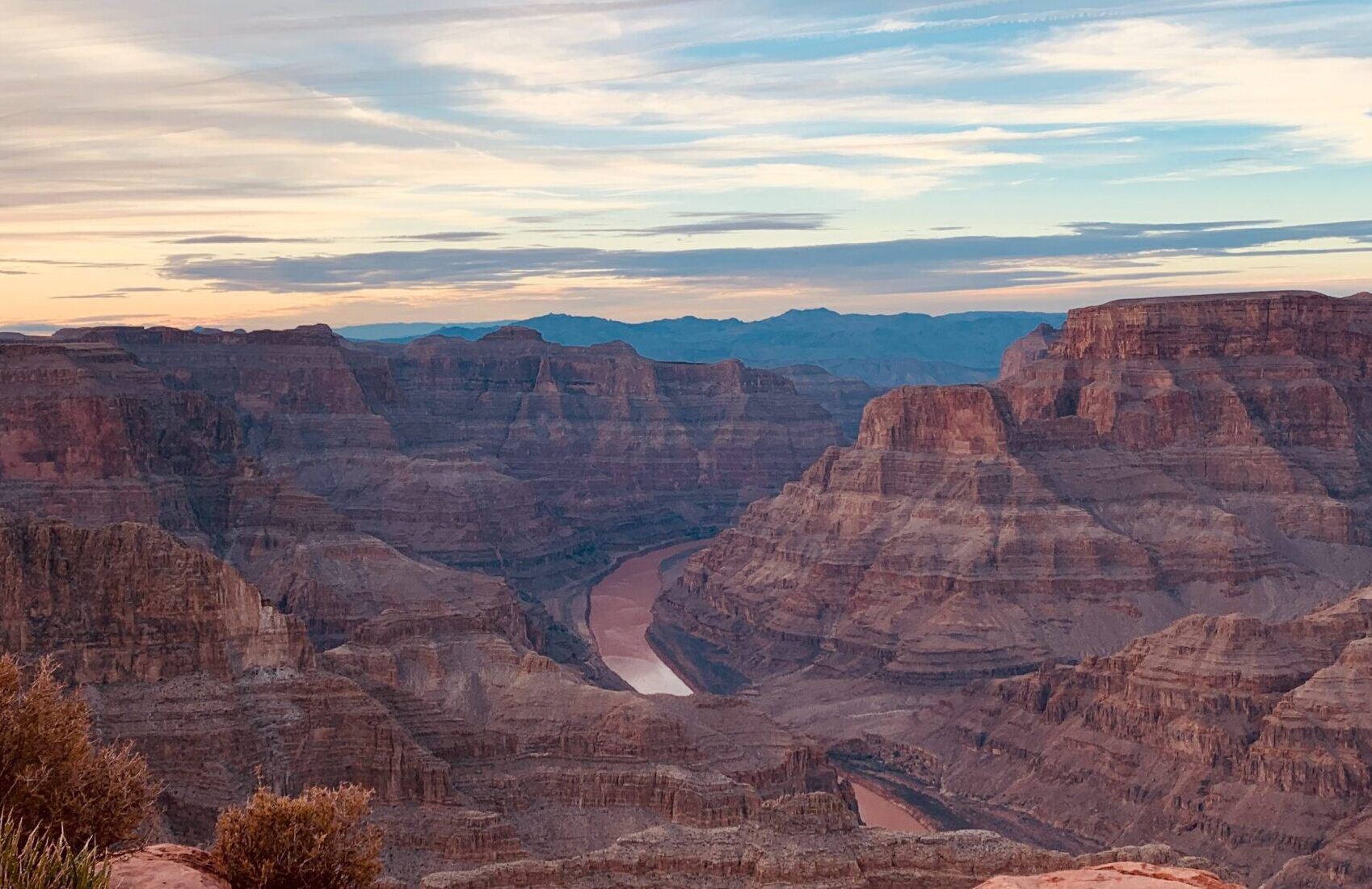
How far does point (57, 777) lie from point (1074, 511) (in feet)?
352

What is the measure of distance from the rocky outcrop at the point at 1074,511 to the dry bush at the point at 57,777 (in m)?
90.1

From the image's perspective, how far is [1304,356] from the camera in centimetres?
14312

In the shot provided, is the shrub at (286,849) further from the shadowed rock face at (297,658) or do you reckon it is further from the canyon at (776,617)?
the shadowed rock face at (297,658)

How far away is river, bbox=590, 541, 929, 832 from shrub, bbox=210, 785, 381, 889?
58.7 m

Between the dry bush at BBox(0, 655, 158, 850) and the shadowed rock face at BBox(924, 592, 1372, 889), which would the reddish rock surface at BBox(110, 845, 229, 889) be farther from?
the shadowed rock face at BBox(924, 592, 1372, 889)

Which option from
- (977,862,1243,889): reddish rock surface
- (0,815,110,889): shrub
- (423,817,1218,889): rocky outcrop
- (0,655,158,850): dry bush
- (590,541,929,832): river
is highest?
(0,815,110,889): shrub

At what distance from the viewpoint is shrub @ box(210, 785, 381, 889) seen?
2639cm

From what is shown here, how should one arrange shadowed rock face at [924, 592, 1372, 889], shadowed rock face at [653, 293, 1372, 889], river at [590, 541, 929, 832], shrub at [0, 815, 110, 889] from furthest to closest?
river at [590, 541, 929, 832] → shadowed rock face at [653, 293, 1372, 889] → shadowed rock face at [924, 592, 1372, 889] → shrub at [0, 815, 110, 889]

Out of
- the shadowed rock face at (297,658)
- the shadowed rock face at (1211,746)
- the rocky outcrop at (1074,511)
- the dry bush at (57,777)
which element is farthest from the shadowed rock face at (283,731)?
the rocky outcrop at (1074,511)

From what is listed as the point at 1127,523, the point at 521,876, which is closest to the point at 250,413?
the point at 1127,523

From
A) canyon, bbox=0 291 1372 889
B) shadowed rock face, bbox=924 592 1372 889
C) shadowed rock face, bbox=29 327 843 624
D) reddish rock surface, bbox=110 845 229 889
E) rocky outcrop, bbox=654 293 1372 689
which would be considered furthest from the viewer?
rocky outcrop, bbox=654 293 1372 689

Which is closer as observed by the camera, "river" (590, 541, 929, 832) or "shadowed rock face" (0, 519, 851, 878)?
"shadowed rock face" (0, 519, 851, 878)

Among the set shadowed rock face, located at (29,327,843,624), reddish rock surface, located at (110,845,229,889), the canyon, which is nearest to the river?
the canyon

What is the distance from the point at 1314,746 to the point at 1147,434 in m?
62.2
